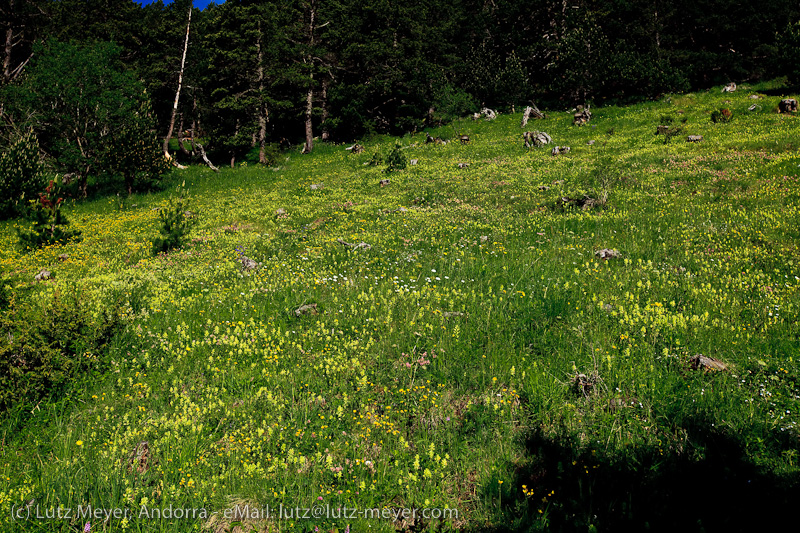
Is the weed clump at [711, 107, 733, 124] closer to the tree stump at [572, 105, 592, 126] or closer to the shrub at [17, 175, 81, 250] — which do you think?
the tree stump at [572, 105, 592, 126]

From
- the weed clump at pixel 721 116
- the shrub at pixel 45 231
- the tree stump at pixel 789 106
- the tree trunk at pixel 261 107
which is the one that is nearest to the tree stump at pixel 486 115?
the weed clump at pixel 721 116

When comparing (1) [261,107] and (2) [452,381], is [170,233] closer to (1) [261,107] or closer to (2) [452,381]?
(2) [452,381]

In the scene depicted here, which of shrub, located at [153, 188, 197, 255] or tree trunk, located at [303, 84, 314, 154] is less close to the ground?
tree trunk, located at [303, 84, 314, 154]

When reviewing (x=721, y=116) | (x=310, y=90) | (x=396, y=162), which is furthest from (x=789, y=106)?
(x=310, y=90)

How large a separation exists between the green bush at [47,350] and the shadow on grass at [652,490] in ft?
18.9

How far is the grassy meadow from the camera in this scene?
3793mm

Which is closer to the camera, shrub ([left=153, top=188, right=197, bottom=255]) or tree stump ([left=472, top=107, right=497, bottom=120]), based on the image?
shrub ([left=153, top=188, right=197, bottom=255])

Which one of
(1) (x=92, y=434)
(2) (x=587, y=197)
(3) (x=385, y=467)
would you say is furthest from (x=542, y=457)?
(2) (x=587, y=197)

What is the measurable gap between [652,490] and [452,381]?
2445 mm

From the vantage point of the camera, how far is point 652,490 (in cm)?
367

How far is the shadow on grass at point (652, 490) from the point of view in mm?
3369

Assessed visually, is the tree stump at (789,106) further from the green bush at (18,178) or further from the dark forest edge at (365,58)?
the green bush at (18,178)

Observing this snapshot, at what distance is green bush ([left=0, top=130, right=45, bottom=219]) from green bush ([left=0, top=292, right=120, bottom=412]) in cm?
1695

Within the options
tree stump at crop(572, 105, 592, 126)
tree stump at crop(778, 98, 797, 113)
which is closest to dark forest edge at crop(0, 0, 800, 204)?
tree stump at crop(778, 98, 797, 113)
